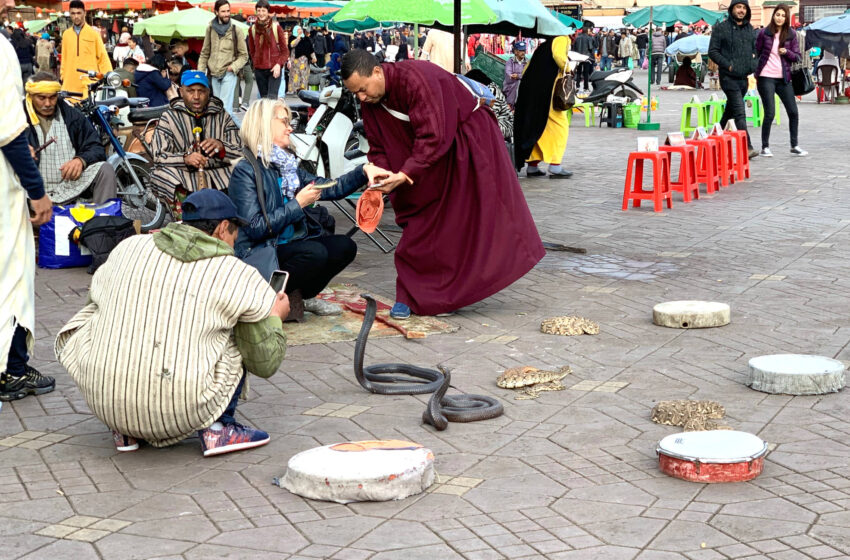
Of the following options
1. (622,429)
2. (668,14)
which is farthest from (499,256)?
(668,14)

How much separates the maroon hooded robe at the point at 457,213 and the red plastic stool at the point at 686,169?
4157 millimetres

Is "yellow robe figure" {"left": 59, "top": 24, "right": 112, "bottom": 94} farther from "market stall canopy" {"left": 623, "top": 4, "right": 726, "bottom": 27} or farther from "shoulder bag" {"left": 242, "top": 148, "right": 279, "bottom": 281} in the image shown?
"market stall canopy" {"left": 623, "top": 4, "right": 726, "bottom": 27}

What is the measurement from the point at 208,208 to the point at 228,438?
0.86m

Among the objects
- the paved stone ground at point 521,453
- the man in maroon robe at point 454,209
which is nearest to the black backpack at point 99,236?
the paved stone ground at point 521,453

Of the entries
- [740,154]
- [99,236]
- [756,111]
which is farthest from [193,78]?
[756,111]

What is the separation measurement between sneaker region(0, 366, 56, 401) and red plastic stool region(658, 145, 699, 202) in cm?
663

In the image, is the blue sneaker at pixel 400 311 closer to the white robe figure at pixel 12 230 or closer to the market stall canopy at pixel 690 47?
the white robe figure at pixel 12 230

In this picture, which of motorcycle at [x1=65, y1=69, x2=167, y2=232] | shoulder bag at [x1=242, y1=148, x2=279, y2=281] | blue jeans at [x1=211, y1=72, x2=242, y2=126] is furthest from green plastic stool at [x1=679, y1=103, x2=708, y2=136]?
shoulder bag at [x1=242, y1=148, x2=279, y2=281]

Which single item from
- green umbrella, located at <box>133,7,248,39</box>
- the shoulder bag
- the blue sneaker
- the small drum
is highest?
green umbrella, located at <box>133,7,248,39</box>

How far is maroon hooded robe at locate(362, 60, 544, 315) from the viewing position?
662 centimetres

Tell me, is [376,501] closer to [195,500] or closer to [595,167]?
[195,500]

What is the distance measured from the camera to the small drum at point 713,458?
4012 millimetres

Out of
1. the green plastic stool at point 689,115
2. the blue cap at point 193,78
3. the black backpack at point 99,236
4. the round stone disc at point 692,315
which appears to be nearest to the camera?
the round stone disc at point 692,315

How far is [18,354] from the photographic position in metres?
5.15
